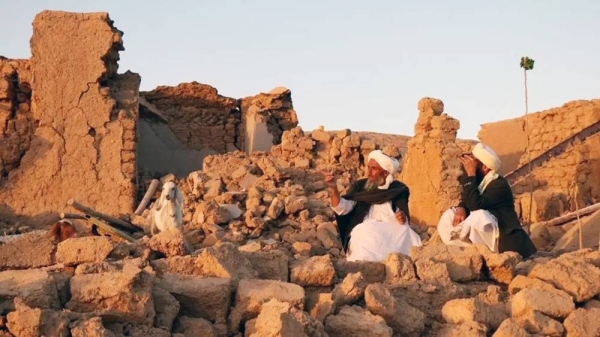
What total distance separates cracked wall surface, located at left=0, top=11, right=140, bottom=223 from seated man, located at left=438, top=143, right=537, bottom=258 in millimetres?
8335

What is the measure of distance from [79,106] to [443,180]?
5.84 m

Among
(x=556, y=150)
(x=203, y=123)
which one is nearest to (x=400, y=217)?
(x=556, y=150)

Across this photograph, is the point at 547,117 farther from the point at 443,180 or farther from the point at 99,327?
the point at 99,327

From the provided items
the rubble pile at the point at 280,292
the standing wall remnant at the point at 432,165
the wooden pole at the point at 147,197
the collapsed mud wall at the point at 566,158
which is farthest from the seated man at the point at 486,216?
the wooden pole at the point at 147,197

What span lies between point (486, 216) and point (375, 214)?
32.8 inches

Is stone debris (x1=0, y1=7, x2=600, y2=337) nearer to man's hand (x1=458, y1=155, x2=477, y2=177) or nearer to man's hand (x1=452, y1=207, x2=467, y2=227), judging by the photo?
man's hand (x1=452, y1=207, x2=467, y2=227)

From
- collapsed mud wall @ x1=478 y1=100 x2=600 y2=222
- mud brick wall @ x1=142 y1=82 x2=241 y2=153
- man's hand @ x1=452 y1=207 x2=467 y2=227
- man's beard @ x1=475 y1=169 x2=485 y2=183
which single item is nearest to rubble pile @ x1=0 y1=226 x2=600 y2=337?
man's hand @ x1=452 y1=207 x2=467 y2=227

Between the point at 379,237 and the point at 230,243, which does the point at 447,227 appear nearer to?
the point at 379,237

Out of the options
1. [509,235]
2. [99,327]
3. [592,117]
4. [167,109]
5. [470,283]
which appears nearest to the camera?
[99,327]

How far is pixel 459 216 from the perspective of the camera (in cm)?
715

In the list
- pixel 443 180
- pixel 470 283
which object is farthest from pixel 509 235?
pixel 443 180

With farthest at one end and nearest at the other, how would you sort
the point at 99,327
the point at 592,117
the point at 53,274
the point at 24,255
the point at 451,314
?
the point at 592,117 < the point at 24,255 < the point at 451,314 < the point at 53,274 < the point at 99,327

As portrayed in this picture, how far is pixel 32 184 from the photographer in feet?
48.9

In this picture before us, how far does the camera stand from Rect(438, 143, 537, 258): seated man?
7.13 meters
